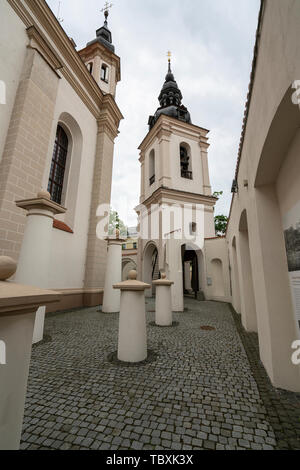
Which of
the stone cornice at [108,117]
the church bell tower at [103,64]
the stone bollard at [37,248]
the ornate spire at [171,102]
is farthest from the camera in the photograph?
the ornate spire at [171,102]

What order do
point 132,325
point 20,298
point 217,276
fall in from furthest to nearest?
point 217,276
point 132,325
point 20,298

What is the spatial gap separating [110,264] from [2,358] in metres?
6.78

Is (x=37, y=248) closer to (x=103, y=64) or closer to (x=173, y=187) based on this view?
(x=173, y=187)

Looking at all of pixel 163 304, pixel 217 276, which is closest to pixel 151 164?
pixel 217 276

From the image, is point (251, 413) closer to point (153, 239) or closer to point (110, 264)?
point (110, 264)

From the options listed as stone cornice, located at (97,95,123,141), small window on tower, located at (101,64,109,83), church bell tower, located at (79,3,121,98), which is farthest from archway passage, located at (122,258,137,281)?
small window on tower, located at (101,64,109,83)

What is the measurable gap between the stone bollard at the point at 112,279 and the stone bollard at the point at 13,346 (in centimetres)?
636

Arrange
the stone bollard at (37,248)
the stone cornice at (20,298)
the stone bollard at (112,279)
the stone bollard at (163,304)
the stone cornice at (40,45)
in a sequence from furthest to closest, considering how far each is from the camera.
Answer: the stone bollard at (112,279) < the stone cornice at (40,45) < the stone bollard at (163,304) < the stone bollard at (37,248) < the stone cornice at (20,298)

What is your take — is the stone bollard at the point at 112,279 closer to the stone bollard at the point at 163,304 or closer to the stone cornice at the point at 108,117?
the stone bollard at the point at 163,304

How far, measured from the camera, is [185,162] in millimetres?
15461

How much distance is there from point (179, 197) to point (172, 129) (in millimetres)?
5800

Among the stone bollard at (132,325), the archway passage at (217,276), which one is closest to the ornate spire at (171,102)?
the archway passage at (217,276)

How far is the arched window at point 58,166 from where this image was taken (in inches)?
341

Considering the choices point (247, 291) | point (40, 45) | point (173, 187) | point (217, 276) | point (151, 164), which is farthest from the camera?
point (151, 164)
